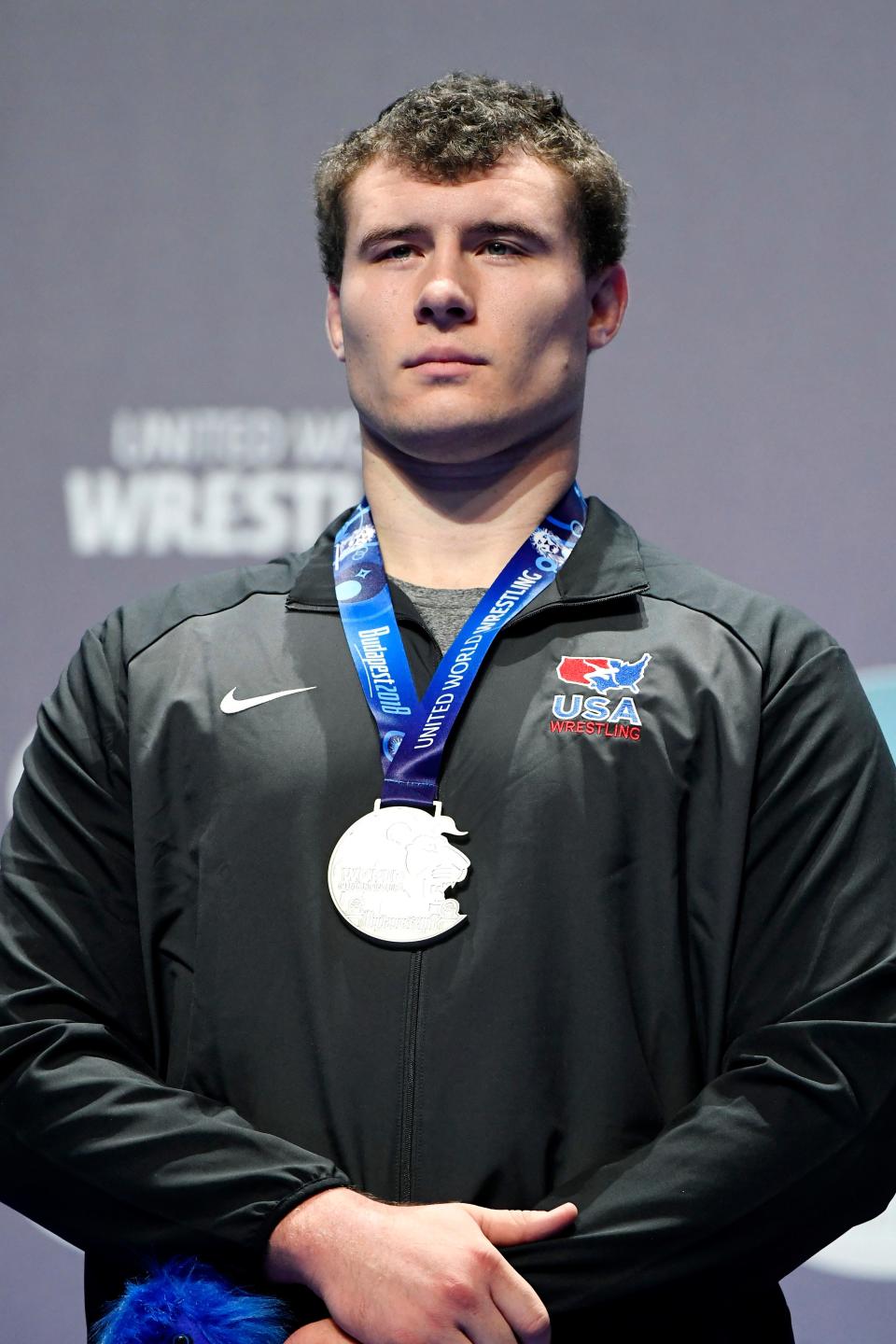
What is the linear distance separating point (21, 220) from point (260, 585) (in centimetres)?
127

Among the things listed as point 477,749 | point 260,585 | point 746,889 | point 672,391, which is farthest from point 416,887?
point 672,391

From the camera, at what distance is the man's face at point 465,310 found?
1.67m

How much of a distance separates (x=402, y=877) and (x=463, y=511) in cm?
43

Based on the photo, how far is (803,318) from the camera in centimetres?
265

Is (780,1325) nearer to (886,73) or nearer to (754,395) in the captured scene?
(754,395)

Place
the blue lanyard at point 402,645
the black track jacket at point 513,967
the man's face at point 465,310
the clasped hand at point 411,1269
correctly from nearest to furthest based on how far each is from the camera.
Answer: the clasped hand at point 411,1269, the black track jacket at point 513,967, the blue lanyard at point 402,645, the man's face at point 465,310

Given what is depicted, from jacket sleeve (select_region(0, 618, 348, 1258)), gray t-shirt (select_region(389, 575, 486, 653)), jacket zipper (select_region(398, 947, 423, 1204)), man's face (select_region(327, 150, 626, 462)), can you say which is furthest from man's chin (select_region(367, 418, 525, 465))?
jacket zipper (select_region(398, 947, 423, 1204))

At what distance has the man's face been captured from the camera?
167cm

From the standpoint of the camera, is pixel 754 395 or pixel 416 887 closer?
pixel 416 887

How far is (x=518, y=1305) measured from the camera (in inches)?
52.7

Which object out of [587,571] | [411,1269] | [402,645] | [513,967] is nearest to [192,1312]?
[411,1269]

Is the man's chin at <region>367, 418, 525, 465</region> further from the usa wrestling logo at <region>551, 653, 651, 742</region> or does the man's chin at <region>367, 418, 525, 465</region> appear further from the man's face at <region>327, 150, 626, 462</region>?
the usa wrestling logo at <region>551, 653, 651, 742</region>

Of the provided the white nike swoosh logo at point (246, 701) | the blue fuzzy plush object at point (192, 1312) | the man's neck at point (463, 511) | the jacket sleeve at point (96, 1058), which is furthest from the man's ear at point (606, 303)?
the blue fuzzy plush object at point (192, 1312)

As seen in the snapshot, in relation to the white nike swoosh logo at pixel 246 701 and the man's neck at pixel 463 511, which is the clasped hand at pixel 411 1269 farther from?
the man's neck at pixel 463 511
